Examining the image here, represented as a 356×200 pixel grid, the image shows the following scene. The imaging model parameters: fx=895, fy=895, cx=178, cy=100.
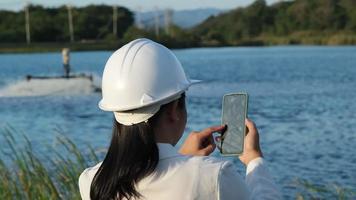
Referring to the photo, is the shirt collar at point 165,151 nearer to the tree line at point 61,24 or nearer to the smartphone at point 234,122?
the smartphone at point 234,122

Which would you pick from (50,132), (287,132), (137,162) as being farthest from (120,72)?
(50,132)

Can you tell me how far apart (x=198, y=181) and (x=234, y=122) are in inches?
13.6

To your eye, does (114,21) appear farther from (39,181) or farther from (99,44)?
(39,181)

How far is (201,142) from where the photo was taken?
279 cm

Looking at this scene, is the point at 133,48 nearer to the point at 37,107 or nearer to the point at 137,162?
the point at 137,162

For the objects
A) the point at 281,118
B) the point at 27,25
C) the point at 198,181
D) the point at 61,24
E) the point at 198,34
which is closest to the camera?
the point at 198,181

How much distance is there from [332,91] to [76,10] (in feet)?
285

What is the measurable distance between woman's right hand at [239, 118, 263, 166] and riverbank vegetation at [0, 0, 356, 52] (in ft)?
297

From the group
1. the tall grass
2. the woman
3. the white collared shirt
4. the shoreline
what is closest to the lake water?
the tall grass

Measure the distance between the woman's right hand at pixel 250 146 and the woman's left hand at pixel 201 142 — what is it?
8 centimetres

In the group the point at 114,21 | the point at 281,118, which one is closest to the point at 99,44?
the point at 114,21

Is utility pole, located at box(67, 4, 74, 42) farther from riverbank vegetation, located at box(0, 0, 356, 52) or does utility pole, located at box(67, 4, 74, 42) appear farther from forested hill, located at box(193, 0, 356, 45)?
forested hill, located at box(193, 0, 356, 45)

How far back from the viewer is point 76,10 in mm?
114875

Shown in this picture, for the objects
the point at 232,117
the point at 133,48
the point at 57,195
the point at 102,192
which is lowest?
the point at 57,195
